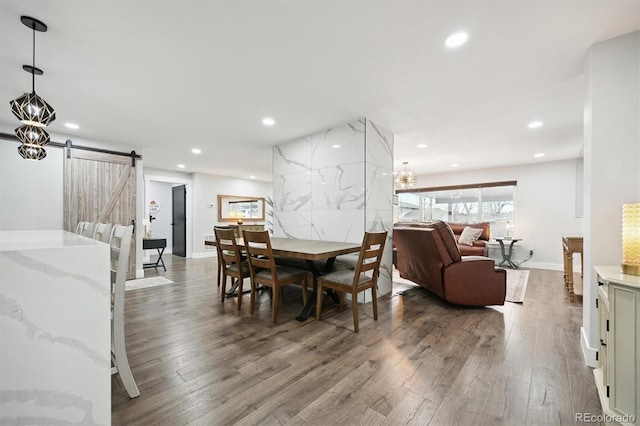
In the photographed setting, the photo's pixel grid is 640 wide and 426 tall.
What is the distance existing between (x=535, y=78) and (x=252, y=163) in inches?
208

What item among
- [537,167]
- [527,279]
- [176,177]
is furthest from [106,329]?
[537,167]

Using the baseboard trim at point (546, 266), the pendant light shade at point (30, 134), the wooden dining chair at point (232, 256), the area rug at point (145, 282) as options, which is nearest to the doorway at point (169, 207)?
the area rug at point (145, 282)

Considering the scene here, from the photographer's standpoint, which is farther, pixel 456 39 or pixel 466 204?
pixel 466 204

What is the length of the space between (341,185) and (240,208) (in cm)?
558

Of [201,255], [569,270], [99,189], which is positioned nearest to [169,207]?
[201,255]

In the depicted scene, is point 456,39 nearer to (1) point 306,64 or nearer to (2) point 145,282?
(1) point 306,64

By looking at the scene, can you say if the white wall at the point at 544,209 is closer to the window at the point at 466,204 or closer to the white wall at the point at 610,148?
the window at the point at 466,204

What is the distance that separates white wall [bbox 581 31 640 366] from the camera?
179 cm

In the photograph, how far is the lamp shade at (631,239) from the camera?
1.41m

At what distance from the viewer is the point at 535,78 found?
242cm

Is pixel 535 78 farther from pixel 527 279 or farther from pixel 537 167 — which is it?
pixel 537 167

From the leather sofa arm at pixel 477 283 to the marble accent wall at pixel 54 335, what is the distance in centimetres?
315

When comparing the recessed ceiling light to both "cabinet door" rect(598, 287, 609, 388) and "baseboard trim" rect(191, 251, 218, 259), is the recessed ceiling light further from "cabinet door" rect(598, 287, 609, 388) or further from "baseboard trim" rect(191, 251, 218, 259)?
"baseboard trim" rect(191, 251, 218, 259)

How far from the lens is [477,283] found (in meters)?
3.02
